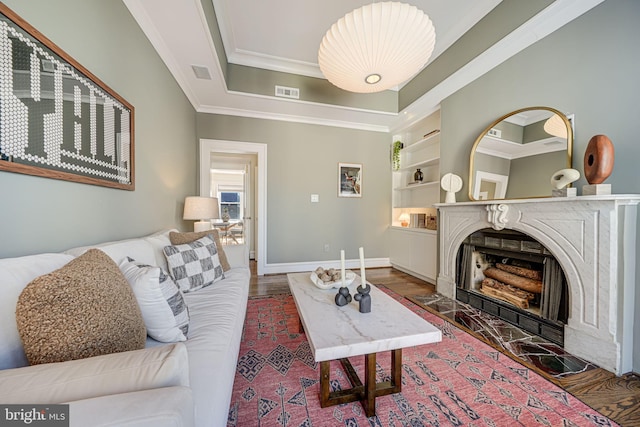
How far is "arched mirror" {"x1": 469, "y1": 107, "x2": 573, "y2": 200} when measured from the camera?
1.95m

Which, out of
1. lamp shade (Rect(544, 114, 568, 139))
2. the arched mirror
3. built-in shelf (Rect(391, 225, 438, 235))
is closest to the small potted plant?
built-in shelf (Rect(391, 225, 438, 235))

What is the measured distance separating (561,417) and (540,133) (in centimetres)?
210

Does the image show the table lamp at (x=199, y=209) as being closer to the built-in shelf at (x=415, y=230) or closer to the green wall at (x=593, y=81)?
the built-in shelf at (x=415, y=230)

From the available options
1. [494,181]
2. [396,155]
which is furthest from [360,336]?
[396,155]

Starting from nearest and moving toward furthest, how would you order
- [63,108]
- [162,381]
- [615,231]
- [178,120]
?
1. [162,381]
2. [63,108]
3. [615,231]
4. [178,120]

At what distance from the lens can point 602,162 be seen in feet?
5.13

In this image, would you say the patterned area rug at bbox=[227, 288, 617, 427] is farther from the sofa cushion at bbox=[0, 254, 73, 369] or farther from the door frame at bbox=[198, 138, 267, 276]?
the door frame at bbox=[198, 138, 267, 276]

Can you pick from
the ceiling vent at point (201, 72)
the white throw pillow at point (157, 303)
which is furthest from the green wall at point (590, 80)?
the ceiling vent at point (201, 72)

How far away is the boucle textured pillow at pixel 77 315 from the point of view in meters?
0.66

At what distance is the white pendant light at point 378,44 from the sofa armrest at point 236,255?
6.28 feet

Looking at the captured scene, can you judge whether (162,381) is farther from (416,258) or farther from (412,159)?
(412,159)

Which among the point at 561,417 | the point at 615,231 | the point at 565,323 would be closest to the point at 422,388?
the point at 561,417

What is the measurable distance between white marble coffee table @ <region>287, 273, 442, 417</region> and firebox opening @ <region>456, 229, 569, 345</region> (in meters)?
1.51

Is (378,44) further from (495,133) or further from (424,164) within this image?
(424,164)
